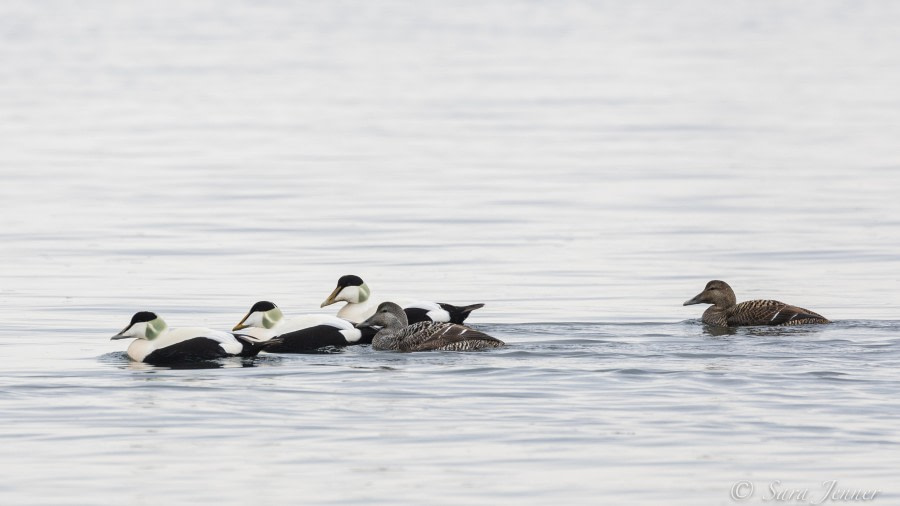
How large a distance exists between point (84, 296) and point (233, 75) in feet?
119

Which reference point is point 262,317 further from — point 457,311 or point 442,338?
point 457,311

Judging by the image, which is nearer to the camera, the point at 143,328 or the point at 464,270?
the point at 143,328

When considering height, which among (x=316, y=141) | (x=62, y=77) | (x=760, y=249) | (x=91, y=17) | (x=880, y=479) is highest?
(x=91, y=17)

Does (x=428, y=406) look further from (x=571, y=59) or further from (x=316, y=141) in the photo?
(x=571, y=59)

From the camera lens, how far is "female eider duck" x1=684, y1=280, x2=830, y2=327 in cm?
1703

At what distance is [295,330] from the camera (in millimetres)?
15445

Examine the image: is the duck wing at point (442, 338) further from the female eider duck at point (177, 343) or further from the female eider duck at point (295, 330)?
the female eider duck at point (177, 343)

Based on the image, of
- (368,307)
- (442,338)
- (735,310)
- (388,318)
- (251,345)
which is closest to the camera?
(251,345)

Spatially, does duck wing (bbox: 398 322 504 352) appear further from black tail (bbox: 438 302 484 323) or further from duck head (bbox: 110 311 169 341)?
duck head (bbox: 110 311 169 341)

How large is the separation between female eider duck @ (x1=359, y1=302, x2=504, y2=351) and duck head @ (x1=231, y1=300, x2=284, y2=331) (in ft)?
2.89

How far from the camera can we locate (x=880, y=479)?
404 inches

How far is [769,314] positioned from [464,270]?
4.21 meters

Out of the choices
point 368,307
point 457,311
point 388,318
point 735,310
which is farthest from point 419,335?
point 735,310

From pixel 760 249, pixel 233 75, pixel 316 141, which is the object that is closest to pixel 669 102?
pixel 316 141
